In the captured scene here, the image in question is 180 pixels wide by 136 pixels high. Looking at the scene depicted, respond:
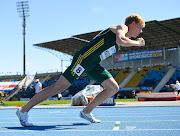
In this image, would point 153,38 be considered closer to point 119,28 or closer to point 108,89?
point 108,89

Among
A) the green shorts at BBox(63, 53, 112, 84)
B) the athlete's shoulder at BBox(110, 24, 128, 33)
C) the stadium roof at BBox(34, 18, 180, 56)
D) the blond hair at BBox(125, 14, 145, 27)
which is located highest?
the stadium roof at BBox(34, 18, 180, 56)

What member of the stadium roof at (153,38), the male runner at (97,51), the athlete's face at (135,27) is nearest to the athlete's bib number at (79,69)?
the male runner at (97,51)

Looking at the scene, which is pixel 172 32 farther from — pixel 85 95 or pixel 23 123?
pixel 23 123

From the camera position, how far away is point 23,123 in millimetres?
4797

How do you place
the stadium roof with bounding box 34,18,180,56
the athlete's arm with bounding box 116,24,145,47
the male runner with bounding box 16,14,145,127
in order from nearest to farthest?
the athlete's arm with bounding box 116,24,145,47, the male runner with bounding box 16,14,145,127, the stadium roof with bounding box 34,18,180,56

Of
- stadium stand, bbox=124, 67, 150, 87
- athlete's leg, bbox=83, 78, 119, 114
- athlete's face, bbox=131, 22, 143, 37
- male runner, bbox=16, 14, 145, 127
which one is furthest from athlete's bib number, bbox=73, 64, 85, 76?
stadium stand, bbox=124, 67, 150, 87

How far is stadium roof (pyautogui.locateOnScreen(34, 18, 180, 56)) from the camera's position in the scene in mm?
39719

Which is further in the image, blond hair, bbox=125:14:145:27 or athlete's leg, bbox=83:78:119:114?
athlete's leg, bbox=83:78:119:114

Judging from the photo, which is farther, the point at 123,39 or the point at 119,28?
the point at 119,28

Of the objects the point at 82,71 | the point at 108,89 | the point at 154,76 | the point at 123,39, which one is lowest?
the point at 154,76

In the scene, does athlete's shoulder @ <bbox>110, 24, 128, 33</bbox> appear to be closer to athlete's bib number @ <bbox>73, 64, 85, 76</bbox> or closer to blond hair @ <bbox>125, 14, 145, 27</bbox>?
blond hair @ <bbox>125, 14, 145, 27</bbox>

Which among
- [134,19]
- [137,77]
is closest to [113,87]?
[134,19]

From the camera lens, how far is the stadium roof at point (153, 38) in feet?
130

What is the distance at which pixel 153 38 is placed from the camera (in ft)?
160
